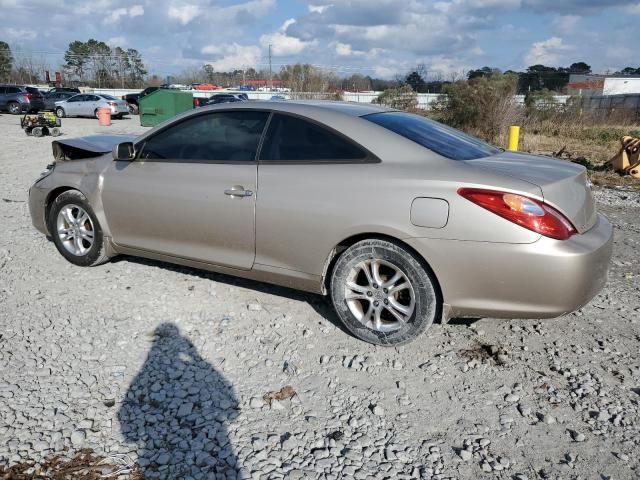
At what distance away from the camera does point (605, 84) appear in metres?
51.2

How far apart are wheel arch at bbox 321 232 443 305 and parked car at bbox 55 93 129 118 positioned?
28.9 metres

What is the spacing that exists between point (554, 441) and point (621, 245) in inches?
161

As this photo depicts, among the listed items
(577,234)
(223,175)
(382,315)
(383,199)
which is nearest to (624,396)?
(577,234)

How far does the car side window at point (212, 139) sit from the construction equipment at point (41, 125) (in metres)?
16.7

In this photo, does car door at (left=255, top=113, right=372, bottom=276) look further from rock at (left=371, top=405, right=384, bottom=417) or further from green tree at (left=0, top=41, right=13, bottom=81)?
green tree at (left=0, top=41, right=13, bottom=81)

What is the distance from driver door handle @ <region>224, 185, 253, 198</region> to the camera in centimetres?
393

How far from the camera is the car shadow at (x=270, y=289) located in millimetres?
4180

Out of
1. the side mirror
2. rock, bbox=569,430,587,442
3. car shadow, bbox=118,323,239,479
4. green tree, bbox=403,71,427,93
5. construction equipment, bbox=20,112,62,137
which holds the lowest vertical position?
car shadow, bbox=118,323,239,479

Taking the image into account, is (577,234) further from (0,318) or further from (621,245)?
(0,318)

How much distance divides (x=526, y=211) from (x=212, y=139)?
247 cm

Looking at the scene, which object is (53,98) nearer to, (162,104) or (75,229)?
(162,104)

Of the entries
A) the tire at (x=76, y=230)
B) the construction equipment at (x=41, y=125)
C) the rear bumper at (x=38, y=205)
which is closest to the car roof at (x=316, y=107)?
the tire at (x=76, y=230)

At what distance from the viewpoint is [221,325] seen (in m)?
3.96

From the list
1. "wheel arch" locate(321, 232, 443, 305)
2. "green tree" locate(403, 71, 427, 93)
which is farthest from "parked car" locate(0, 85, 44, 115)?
"wheel arch" locate(321, 232, 443, 305)
